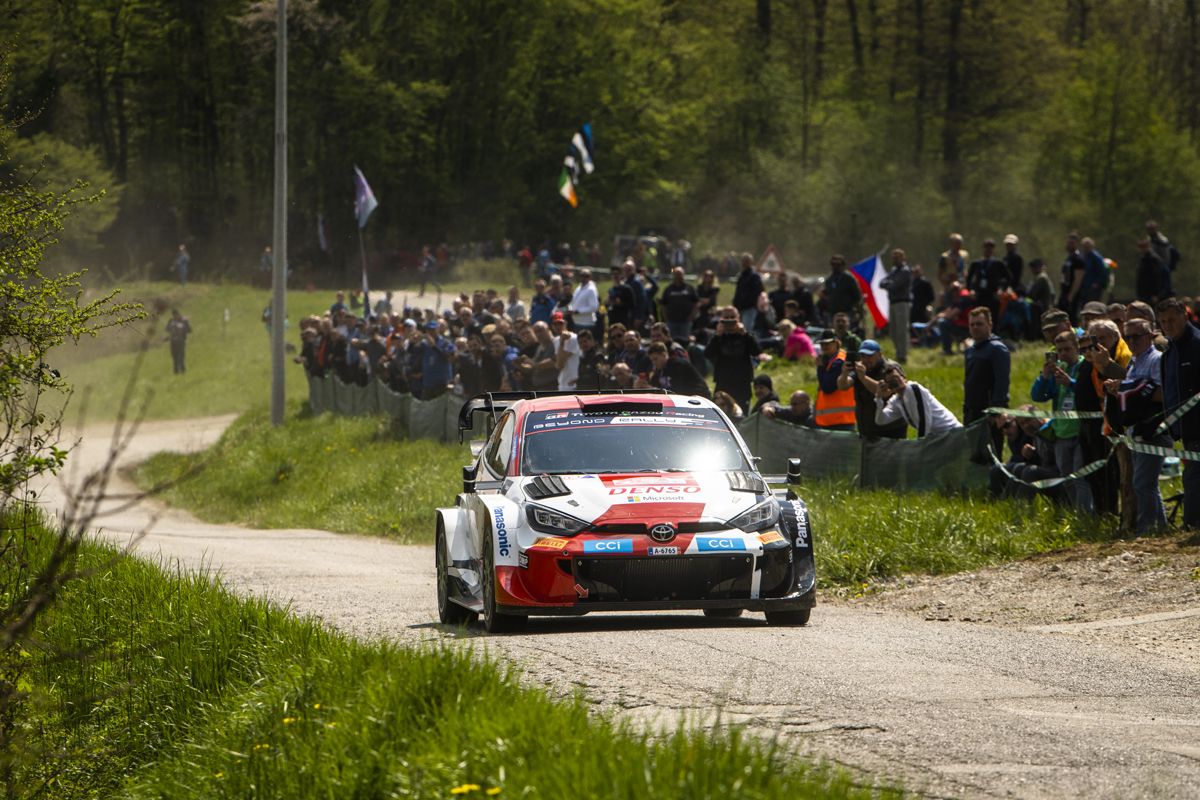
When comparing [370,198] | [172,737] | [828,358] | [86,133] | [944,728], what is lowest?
[172,737]

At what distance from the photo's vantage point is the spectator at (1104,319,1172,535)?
45.8 ft

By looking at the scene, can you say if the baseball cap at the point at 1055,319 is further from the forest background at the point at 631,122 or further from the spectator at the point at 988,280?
the forest background at the point at 631,122

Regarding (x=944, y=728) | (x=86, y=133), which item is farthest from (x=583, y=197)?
(x=944, y=728)

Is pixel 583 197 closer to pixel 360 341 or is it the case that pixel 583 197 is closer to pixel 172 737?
pixel 360 341

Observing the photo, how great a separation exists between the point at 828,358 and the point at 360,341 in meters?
17.9

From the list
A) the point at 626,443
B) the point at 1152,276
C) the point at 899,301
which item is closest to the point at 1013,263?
the point at 899,301

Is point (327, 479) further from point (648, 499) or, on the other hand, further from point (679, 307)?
point (648, 499)

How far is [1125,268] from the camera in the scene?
65.3m

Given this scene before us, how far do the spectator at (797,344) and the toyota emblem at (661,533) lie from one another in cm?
1703

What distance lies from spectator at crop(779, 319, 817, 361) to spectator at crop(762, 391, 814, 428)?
27.7 feet

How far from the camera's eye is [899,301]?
28203mm

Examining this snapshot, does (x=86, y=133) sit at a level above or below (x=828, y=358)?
above

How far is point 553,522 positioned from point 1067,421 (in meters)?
6.25

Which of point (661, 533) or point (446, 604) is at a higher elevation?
point (661, 533)
